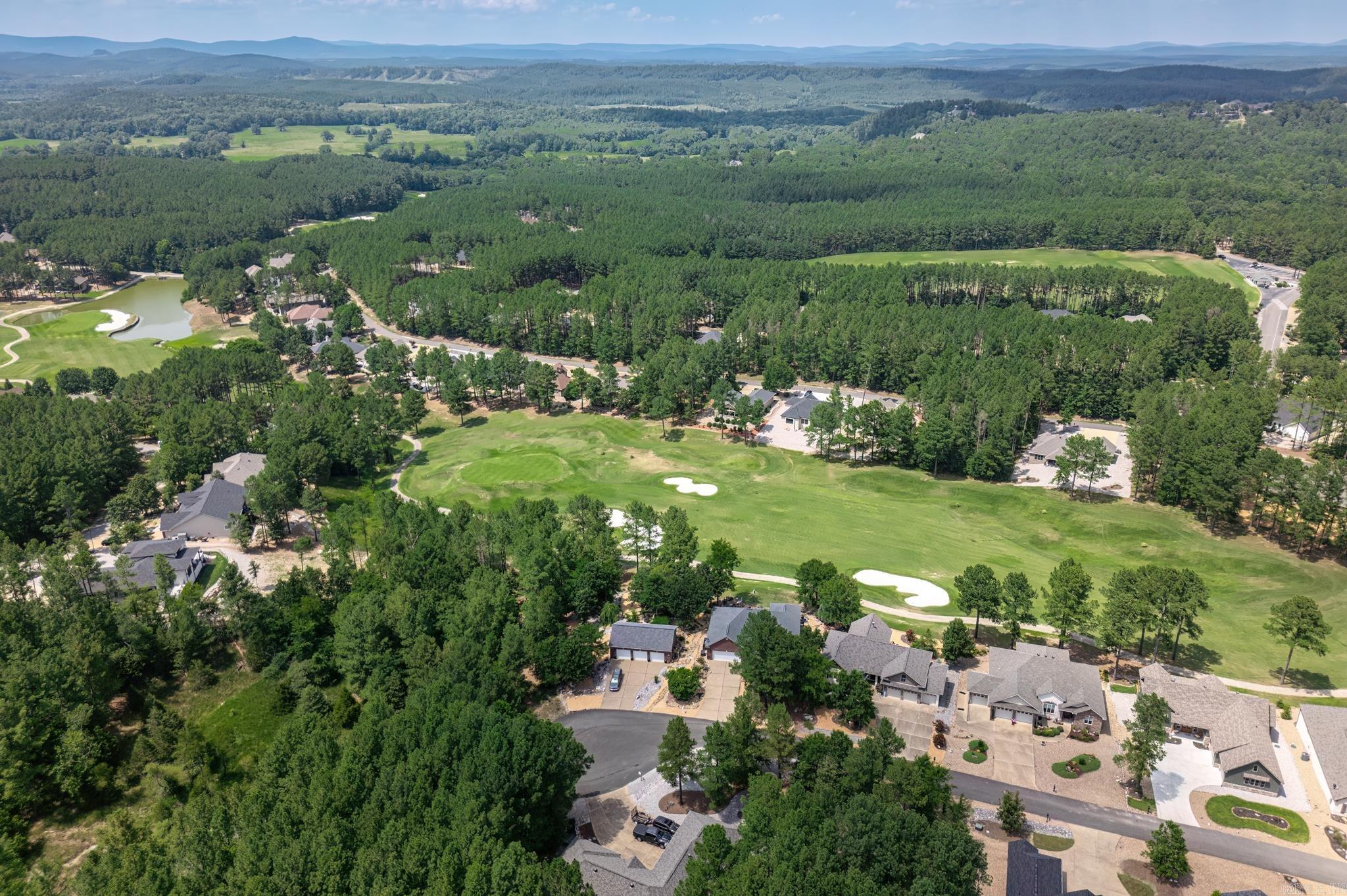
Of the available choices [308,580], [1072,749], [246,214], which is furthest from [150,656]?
[246,214]

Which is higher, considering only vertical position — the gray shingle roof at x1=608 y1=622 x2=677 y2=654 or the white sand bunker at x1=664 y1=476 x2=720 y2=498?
the gray shingle roof at x1=608 y1=622 x2=677 y2=654

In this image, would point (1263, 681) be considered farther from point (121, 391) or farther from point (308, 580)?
point (121, 391)

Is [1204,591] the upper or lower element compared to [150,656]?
upper

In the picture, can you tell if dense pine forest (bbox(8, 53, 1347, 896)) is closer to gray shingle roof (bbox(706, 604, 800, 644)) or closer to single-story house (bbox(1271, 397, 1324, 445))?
single-story house (bbox(1271, 397, 1324, 445))

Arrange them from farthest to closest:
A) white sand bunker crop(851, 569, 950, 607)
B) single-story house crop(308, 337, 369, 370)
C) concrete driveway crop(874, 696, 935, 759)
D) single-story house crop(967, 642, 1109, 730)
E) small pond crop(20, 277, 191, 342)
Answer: small pond crop(20, 277, 191, 342)
single-story house crop(308, 337, 369, 370)
white sand bunker crop(851, 569, 950, 607)
single-story house crop(967, 642, 1109, 730)
concrete driveway crop(874, 696, 935, 759)

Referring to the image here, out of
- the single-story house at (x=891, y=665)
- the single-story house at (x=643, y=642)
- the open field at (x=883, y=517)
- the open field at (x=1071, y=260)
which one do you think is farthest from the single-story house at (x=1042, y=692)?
the open field at (x=1071, y=260)

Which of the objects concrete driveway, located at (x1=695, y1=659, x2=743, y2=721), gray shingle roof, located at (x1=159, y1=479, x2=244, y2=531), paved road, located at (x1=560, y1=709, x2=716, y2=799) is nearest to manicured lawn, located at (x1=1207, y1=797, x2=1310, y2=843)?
concrete driveway, located at (x1=695, y1=659, x2=743, y2=721)

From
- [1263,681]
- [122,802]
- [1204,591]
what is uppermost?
[1204,591]
